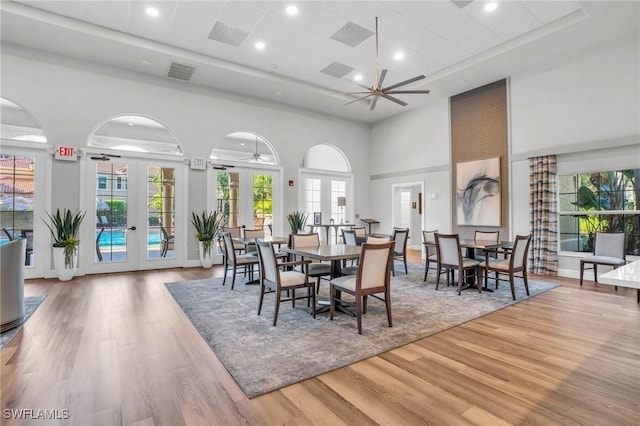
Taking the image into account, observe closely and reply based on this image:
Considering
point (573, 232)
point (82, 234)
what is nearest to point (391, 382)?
point (573, 232)

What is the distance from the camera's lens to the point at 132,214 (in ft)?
21.2

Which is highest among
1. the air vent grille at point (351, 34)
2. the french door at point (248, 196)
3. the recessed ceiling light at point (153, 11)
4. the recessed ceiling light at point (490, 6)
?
the air vent grille at point (351, 34)

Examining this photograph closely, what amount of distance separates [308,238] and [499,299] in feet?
9.09

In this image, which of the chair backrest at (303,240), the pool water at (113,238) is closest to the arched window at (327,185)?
the chair backrest at (303,240)

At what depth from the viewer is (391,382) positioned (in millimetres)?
2236

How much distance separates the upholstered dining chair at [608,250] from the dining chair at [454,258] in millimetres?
1994

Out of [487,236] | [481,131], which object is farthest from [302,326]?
[481,131]

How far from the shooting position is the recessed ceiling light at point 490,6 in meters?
4.46

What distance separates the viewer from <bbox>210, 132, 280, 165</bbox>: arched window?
7.90 m

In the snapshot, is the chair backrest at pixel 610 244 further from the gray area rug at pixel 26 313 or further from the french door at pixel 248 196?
the gray area rug at pixel 26 313

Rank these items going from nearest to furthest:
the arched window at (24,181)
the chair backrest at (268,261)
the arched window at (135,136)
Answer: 1. the chair backrest at (268,261)
2. the arched window at (24,181)
3. the arched window at (135,136)

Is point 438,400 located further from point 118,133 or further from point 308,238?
point 118,133

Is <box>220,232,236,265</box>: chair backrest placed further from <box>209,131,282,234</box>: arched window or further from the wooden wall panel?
the wooden wall panel

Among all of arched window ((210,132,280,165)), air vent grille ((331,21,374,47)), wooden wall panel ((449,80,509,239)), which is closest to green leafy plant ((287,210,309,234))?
arched window ((210,132,280,165))
